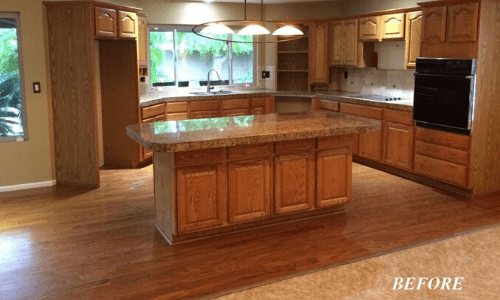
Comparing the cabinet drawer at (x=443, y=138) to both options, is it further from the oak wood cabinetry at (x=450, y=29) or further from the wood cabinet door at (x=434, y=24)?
the wood cabinet door at (x=434, y=24)

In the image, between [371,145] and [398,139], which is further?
[371,145]

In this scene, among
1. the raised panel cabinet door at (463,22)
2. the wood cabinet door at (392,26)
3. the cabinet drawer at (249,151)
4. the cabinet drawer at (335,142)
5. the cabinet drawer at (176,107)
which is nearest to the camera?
the cabinet drawer at (249,151)

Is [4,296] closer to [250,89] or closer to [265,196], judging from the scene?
[265,196]

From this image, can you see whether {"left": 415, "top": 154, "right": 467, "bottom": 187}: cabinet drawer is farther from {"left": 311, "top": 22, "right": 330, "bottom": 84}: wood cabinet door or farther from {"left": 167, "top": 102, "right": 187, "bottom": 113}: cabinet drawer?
{"left": 167, "top": 102, "right": 187, "bottom": 113}: cabinet drawer

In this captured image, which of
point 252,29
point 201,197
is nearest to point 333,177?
point 201,197

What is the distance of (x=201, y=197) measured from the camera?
3.87 meters

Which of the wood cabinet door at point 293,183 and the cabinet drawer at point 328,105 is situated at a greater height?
the cabinet drawer at point 328,105

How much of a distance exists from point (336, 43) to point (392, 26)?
116cm

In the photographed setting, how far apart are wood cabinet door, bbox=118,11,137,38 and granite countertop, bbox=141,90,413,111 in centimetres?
84

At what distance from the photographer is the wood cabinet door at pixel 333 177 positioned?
4.35m

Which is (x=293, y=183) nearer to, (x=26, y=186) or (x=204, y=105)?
(x=26, y=186)

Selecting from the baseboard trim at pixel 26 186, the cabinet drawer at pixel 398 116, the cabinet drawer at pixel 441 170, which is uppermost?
the cabinet drawer at pixel 398 116

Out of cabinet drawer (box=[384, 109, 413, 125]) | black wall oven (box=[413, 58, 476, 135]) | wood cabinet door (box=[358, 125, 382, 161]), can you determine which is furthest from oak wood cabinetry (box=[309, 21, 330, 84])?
black wall oven (box=[413, 58, 476, 135])

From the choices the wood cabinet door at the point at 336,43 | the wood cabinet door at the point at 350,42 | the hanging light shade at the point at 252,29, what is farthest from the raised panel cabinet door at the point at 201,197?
the wood cabinet door at the point at 336,43
